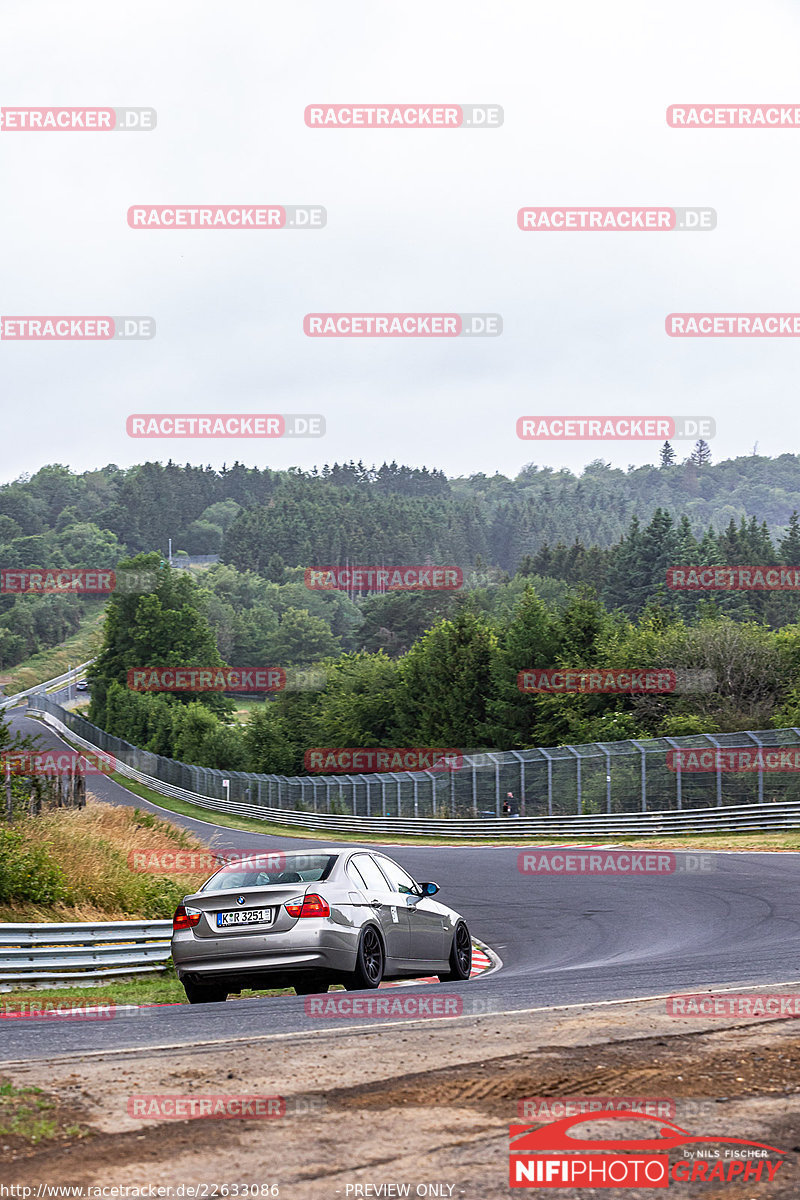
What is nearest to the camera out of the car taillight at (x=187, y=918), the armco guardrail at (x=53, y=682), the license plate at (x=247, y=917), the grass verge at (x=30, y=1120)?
the grass verge at (x=30, y=1120)

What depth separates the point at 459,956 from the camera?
529 inches

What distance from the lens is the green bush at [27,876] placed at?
14.6m

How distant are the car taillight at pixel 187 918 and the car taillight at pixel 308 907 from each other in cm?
93

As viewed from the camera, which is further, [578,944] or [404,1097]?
[578,944]

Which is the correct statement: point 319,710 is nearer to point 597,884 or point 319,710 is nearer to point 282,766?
point 282,766

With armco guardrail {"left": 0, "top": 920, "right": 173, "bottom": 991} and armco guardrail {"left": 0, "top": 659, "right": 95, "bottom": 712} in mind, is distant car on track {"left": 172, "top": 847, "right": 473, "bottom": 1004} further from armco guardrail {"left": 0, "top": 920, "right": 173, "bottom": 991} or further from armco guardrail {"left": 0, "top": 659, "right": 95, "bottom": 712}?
armco guardrail {"left": 0, "top": 659, "right": 95, "bottom": 712}

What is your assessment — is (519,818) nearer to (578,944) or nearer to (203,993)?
(578,944)

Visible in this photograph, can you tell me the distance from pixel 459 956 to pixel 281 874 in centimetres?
283

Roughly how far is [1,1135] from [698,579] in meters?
98.6

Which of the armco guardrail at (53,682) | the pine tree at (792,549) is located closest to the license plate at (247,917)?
the armco guardrail at (53,682)

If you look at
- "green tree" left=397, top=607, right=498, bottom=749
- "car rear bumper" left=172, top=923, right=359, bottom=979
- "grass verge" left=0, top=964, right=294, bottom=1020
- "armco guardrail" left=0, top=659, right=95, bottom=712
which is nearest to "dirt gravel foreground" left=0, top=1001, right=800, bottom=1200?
"car rear bumper" left=172, top=923, right=359, bottom=979

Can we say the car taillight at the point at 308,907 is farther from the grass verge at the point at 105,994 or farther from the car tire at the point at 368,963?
the grass verge at the point at 105,994

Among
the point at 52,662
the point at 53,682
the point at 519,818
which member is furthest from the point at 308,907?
the point at 52,662

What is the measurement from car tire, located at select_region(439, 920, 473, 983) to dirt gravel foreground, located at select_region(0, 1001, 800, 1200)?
189 inches
